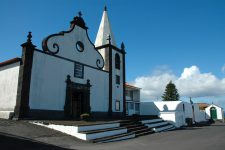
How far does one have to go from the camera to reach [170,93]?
57281 millimetres

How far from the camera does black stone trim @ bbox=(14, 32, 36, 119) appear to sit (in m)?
15.9

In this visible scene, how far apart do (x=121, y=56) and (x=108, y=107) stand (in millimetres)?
7364

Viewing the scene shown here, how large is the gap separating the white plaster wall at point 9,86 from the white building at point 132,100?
810 inches

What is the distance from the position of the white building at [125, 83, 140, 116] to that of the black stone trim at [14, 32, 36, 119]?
67.4 ft

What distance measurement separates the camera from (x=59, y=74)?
19.2 metres

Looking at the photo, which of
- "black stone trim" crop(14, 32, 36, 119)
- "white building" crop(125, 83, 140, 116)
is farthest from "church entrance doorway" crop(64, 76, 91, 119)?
"white building" crop(125, 83, 140, 116)

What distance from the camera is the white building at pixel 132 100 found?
35806 mm

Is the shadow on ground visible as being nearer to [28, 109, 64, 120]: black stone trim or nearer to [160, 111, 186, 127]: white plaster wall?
[28, 109, 64, 120]: black stone trim

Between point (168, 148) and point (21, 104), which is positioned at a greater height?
point (21, 104)

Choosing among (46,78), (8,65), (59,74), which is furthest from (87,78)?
(8,65)

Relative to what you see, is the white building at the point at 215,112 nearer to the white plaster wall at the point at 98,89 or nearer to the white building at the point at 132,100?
the white building at the point at 132,100

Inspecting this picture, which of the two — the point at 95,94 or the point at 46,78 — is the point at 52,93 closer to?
the point at 46,78

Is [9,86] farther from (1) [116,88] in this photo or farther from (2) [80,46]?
(1) [116,88]

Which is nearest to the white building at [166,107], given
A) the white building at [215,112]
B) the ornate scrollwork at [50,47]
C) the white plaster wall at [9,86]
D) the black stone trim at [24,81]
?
the white building at [215,112]
